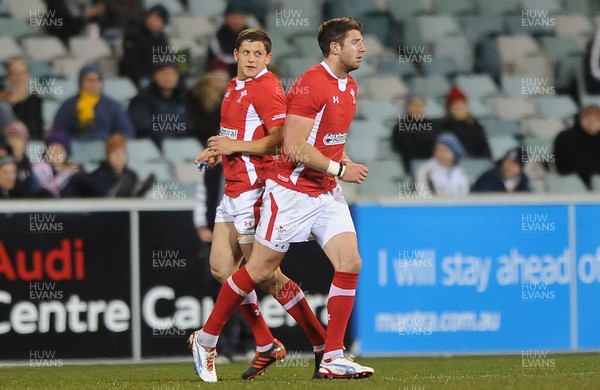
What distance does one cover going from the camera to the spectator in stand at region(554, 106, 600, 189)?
497 inches

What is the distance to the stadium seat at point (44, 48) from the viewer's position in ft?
43.2

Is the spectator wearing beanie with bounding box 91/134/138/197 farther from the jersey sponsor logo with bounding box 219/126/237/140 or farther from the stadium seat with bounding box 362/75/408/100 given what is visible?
the stadium seat with bounding box 362/75/408/100

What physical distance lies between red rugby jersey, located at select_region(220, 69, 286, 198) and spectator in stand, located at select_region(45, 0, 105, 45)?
5558mm

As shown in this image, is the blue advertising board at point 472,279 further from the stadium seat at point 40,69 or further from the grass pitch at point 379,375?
the stadium seat at point 40,69

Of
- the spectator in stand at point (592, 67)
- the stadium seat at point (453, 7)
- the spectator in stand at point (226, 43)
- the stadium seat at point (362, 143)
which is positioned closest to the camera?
the spectator in stand at point (226, 43)

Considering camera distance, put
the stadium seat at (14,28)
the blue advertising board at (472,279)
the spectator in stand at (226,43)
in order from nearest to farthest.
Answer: the blue advertising board at (472,279) < the spectator in stand at (226,43) < the stadium seat at (14,28)

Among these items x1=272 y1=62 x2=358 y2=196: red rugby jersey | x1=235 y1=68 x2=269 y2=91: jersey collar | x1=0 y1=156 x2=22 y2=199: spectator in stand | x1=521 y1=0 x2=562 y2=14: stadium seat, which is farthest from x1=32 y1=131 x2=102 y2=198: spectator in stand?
x1=521 y1=0 x2=562 y2=14: stadium seat

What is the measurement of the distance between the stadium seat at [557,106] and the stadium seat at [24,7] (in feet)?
18.3

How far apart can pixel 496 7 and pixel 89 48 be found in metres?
4.86

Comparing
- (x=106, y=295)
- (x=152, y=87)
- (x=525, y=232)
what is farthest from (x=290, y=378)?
(x=152, y=87)

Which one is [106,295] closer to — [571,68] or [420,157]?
[420,157]

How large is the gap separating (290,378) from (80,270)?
2.77 meters

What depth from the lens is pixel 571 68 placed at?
567 inches

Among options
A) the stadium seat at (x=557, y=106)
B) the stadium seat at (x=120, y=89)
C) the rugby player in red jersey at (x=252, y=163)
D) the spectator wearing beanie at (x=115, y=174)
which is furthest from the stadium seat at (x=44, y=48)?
the rugby player in red jersey at (x=252, y=163)
